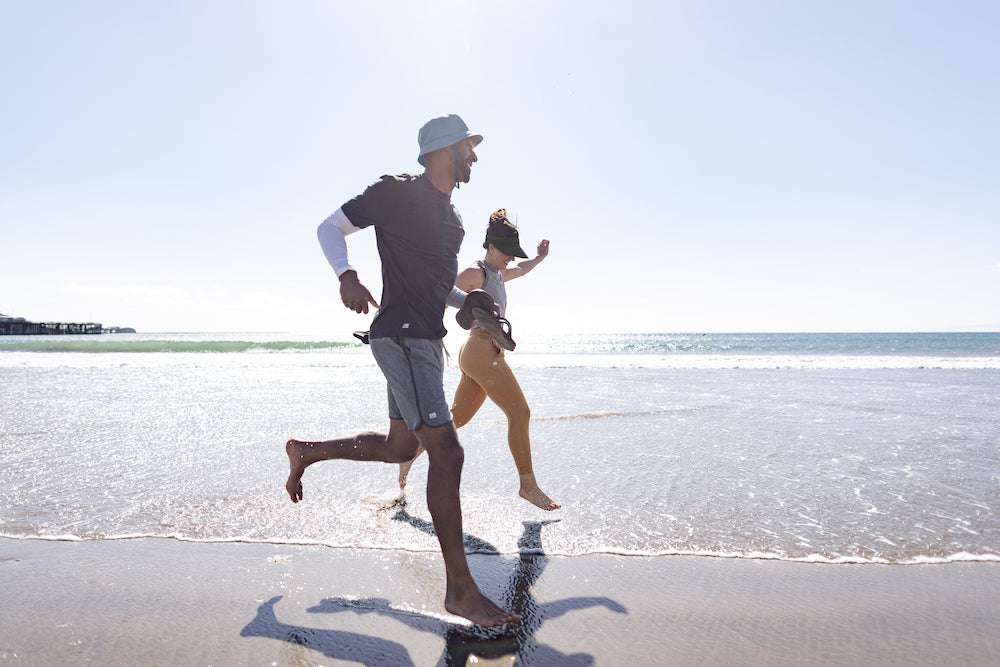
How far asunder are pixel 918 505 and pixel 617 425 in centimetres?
335

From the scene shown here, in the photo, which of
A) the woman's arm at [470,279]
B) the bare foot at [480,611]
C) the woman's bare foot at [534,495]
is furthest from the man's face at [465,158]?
the woman's bare foot at [534,495]

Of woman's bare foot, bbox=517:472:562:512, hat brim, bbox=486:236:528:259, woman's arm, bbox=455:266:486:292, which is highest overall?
hat brim, bbox=486:236:528:259

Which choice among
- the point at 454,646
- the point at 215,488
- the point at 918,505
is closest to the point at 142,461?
the point at 215,488

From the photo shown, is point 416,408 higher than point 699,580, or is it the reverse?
point 416,408

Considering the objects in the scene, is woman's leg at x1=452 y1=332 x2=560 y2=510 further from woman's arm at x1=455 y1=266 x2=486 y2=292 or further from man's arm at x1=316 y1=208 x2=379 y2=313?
man's arm at x1=316 y1=208 x2=379 y2=313

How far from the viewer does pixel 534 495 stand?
350 cm

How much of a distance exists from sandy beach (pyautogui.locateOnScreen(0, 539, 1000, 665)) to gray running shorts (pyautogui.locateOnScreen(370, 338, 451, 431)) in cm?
75

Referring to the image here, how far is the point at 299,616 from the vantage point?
7.32 feet

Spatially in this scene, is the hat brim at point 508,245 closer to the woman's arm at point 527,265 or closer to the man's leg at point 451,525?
the woman's arm at point 527,265

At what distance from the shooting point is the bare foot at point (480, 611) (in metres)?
2.12

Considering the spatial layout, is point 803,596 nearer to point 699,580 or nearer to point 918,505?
point 699,580

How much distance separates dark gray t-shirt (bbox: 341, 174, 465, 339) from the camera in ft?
7.89

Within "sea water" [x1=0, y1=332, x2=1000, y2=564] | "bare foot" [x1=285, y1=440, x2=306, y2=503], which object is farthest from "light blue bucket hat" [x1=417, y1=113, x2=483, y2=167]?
"sea water" [x1=0, y1=332, x2=1000, y2=564]

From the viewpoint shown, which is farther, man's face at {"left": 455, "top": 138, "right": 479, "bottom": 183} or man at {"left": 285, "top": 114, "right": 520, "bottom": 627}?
man's face at {"left": 455, "top": 138, "right": 479, "bottom": 183}
